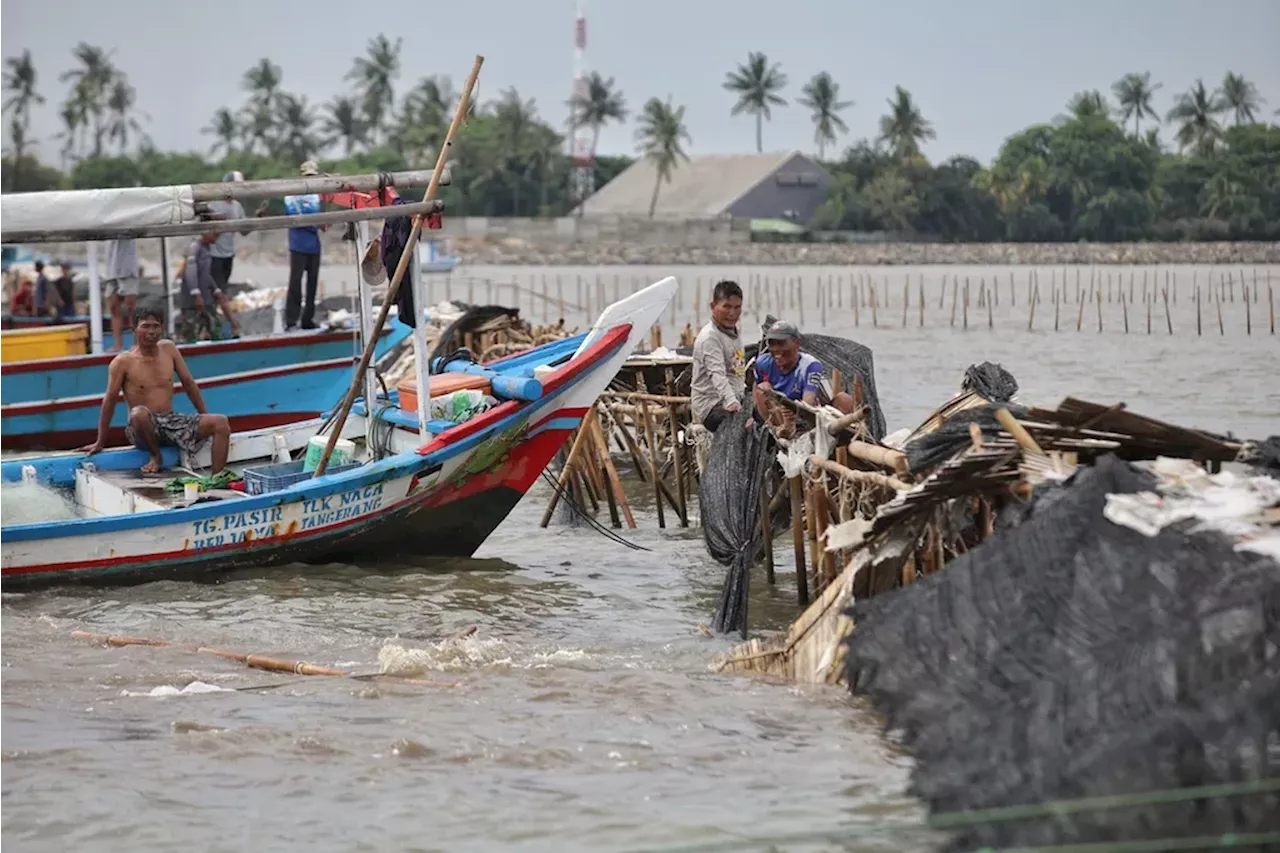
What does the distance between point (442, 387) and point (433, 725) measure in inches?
143

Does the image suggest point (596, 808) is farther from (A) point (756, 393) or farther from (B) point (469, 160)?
(B) point (469, 160)

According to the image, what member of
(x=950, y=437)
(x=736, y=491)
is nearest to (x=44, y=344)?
(x=736, y=491)

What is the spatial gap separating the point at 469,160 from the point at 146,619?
255 ft

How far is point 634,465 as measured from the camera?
14.2 meters

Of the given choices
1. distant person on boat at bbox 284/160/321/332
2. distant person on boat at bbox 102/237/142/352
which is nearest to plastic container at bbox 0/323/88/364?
distant person on boat at bbox 102/237/142/352

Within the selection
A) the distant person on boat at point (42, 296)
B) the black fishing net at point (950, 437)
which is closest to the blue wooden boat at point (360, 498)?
the black fishing net at point (950, 437)

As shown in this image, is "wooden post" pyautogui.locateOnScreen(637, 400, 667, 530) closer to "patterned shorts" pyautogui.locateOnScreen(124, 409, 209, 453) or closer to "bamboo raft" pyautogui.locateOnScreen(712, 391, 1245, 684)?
"patterned shorts" pyautogui.locateOnScreen(124, 409, 209, 453)

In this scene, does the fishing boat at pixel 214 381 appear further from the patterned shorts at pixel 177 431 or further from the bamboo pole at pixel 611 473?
the patterned shorts at pixel 177 431

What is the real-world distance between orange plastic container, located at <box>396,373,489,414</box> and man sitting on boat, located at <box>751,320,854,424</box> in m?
1.94

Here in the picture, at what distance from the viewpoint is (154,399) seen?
10.5 metres

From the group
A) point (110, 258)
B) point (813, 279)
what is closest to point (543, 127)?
point (813, 279)

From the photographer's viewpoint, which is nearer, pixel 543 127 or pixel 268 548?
pixel 268 548

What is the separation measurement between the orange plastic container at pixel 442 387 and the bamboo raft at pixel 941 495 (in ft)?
10.4

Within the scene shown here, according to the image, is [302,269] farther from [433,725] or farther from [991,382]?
[433,725]
